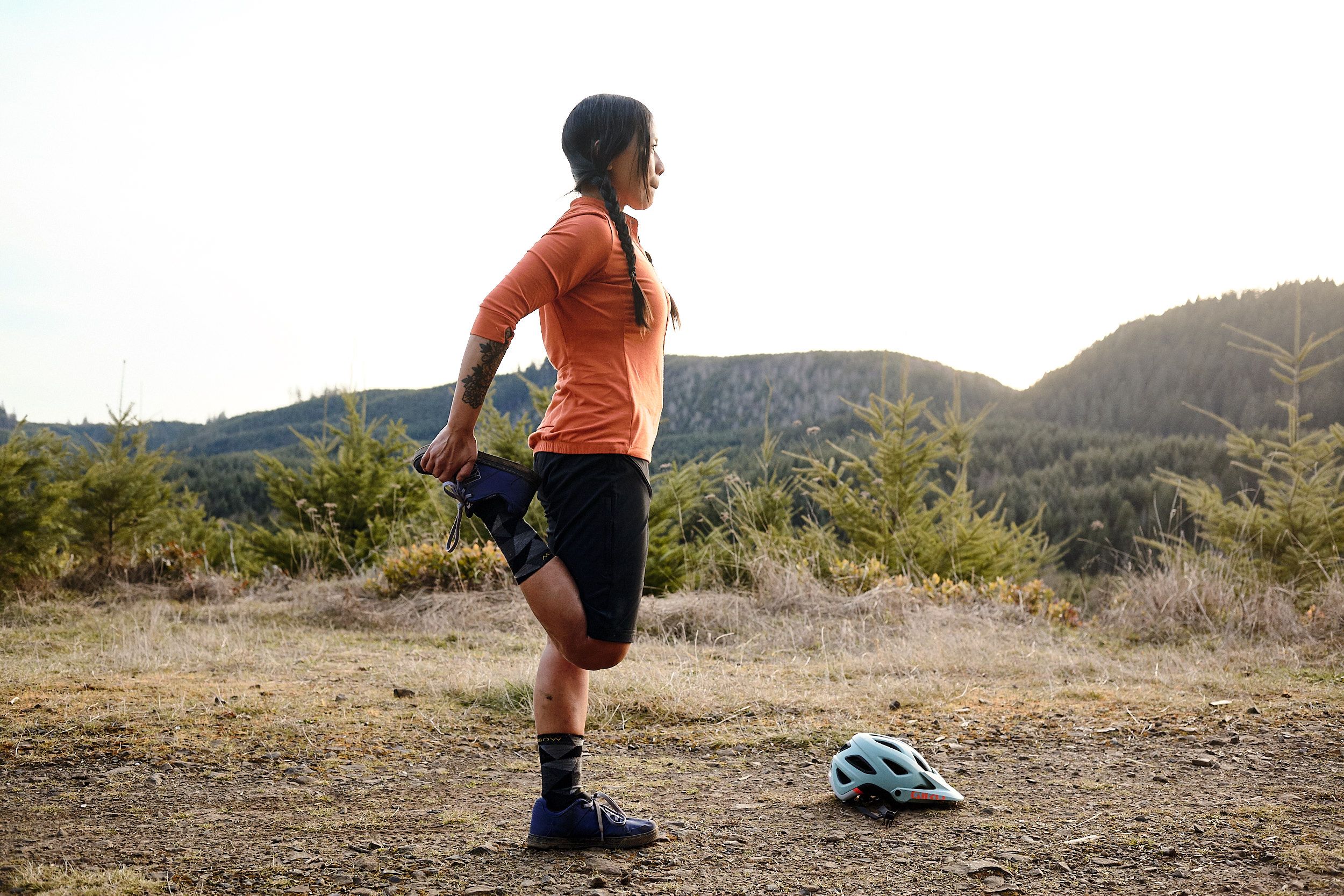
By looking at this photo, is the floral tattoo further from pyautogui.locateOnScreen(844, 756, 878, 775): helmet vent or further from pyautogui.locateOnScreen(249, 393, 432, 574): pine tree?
pyautogui.locateOnScreen(249, 393, 432, 574): pine tree

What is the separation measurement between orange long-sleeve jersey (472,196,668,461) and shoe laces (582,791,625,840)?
3.11ft

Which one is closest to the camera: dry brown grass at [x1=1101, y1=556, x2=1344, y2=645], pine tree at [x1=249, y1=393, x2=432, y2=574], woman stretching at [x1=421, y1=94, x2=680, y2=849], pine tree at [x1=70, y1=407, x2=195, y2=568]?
woman stretching at [x1=421, y1=94, x2=680, y2=849]

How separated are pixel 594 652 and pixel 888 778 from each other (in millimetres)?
1135

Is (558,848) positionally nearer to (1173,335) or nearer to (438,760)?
(438,760)

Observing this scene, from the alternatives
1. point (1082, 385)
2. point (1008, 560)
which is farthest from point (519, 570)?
point (1082, 385)

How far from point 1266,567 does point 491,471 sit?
7308mm

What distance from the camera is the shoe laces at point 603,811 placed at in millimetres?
2424

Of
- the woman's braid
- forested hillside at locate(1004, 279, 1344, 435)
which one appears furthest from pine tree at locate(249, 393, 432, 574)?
forested hillside at locate(1004, 279, 1344, 435)

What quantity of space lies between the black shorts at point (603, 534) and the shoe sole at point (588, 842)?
0.58 meters

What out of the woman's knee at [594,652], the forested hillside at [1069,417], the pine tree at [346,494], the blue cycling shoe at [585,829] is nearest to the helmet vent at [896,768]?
the blue cycling shoe at [585,829]

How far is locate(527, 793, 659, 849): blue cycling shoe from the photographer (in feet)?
7.92

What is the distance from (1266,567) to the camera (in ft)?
24.1

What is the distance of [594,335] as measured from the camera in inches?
88.7

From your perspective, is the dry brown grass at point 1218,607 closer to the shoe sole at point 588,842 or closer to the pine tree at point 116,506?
the shoe sole at point 588,842
